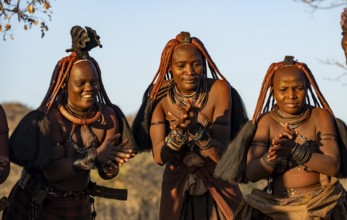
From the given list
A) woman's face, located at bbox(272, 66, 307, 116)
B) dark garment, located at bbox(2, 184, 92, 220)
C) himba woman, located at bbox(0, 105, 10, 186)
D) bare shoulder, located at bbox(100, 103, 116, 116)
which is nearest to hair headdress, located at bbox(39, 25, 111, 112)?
bare shoulder, located at bbox(100, 103, 116, 116)

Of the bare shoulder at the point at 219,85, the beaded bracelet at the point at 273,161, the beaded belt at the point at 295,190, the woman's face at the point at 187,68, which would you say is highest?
the woman's face at the point at 187,68

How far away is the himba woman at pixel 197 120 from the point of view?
998 centimetres

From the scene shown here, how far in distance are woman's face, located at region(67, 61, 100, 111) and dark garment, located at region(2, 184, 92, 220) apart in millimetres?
834

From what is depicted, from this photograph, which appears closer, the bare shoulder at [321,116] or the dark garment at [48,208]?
the bare shoulder at [321,116]

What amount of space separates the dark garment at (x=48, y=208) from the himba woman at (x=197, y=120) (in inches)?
32.3

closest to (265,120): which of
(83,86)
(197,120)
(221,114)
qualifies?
(197,120)

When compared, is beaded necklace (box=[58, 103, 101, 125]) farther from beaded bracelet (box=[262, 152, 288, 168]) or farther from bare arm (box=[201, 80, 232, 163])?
beaded bracelet (box=[262, 152, 288, 168])

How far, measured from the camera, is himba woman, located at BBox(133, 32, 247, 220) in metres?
9.98

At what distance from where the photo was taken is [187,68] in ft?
32.7

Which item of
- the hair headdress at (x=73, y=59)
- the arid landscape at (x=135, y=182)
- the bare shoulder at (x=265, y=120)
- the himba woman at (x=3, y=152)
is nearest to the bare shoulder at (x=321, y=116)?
the bare shoulder at (x=265, y=120)

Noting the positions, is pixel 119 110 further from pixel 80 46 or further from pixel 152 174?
pixel 152 174

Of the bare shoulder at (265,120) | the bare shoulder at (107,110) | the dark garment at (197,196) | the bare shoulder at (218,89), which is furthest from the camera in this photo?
the bare shoulder at (218,89)

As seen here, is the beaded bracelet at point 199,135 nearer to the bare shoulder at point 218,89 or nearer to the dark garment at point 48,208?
the bare shoulder at point 218,89

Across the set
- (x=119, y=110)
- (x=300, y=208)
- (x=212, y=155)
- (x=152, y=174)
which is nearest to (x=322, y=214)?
(x=300, y=208)
